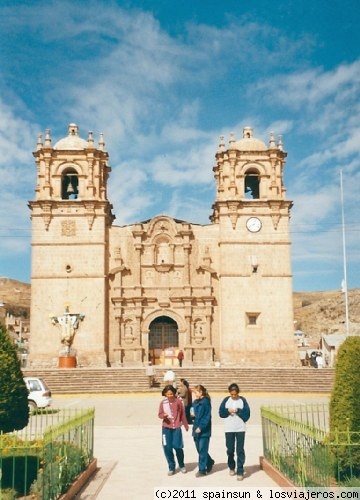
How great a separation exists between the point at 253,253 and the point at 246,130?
28.6 ft

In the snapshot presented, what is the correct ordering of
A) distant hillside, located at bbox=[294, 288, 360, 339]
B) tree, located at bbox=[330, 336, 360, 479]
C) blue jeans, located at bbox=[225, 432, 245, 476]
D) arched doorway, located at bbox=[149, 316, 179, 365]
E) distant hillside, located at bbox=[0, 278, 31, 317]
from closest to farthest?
tree, located at bbox=[330, 336, 360, 479], blue jeans, located at bbox=[225, 432, 245, 476], arched doorway, located at bbox=[149, 316, 179, 365], distant hillside, located at bbox=[294, 288, 360, 339], distant hillside, located at bbox=[0, 278, 31, 317]

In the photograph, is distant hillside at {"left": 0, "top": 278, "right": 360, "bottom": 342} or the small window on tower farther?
distant hillside at {"left": 0, "top": 278, "right": 360, "bottom": 342}

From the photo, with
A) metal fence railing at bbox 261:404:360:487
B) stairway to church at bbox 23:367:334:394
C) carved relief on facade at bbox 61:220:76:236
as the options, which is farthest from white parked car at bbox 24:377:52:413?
carved relief on facade at bbox 61:220:76:236

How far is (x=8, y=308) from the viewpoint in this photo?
78.8 meters

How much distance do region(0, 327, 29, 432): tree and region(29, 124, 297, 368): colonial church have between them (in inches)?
1000

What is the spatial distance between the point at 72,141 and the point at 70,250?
7.42 m

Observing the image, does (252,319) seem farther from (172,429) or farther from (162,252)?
(172,429)

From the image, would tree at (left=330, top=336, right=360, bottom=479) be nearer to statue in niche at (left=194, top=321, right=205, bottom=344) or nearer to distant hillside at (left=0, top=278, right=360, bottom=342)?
statue in niche at (left=194, top=321, right=205, bottom=344)

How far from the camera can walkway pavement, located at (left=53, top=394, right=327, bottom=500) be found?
8.77m

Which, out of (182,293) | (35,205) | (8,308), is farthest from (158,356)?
(8,308)

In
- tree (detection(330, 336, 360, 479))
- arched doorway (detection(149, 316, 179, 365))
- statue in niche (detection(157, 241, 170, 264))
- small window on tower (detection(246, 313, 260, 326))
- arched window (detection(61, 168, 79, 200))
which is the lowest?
tree (detection(330, 336, 360, 479))

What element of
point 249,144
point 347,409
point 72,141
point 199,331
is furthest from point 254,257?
point 347,409

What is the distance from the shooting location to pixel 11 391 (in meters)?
8.70

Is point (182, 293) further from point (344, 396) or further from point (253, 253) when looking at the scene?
point (344, 396)
